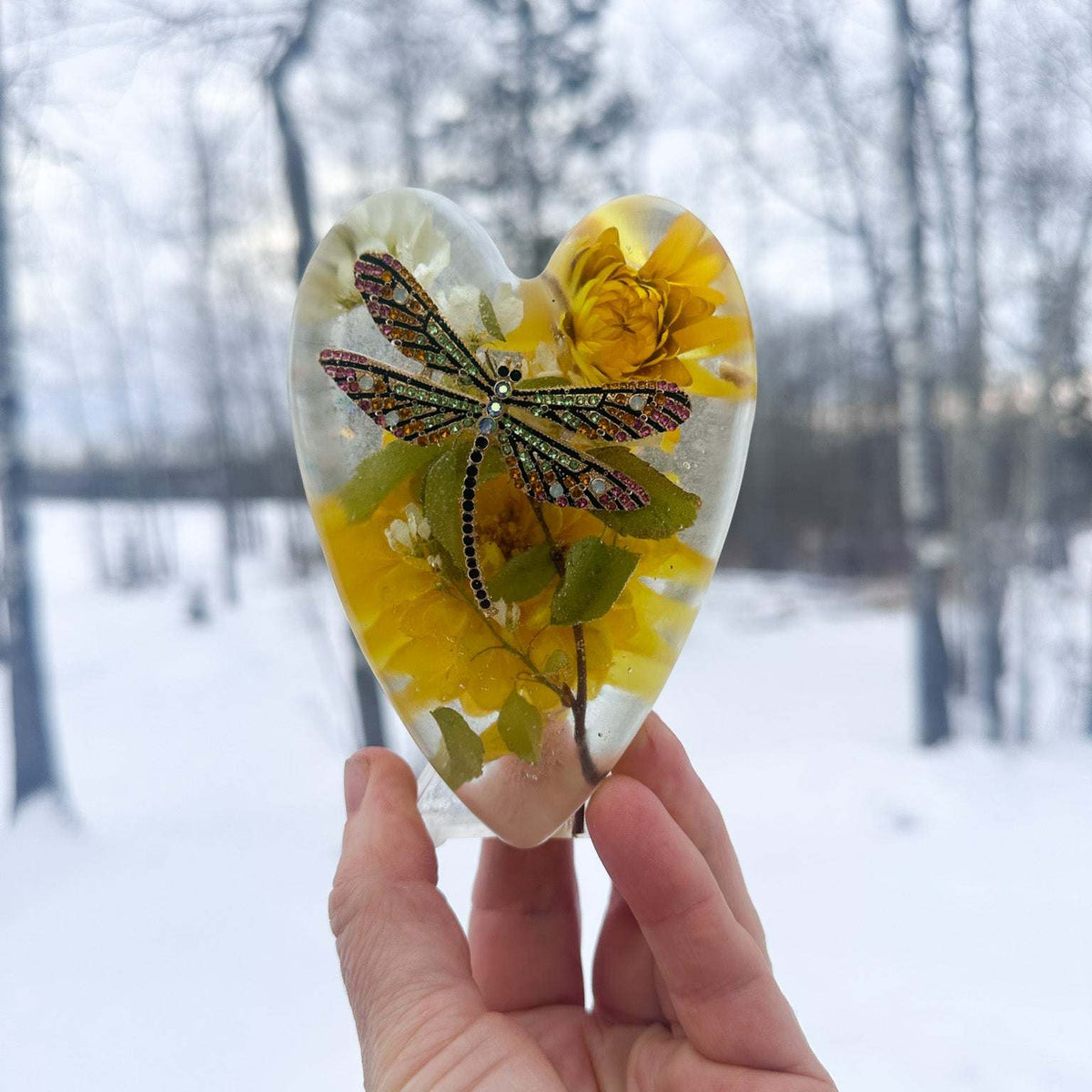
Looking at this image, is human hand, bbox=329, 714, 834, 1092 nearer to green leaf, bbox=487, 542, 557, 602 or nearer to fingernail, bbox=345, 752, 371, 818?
fingernail, bbox=345, 752, 371, 818

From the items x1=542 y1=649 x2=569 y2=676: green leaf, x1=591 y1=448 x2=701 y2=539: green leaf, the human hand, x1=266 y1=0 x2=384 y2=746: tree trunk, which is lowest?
the human hand

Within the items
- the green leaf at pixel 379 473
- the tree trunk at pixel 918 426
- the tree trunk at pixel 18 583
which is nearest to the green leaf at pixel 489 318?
the green leaf at pixel 379 473

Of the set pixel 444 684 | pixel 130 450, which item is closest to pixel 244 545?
pixel 130 450

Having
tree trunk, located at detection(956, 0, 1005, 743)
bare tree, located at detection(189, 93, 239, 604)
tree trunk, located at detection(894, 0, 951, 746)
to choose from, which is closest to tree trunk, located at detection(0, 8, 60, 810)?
bare tree, located at detection(189, 93, 239, 604)

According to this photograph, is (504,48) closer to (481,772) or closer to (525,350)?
(525,350)

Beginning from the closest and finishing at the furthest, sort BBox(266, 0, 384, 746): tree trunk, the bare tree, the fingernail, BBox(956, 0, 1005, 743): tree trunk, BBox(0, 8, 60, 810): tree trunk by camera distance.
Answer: the fingernail → BBox(266, 0, 384, 746): tree trunk → BBox(0, 8, 60, 810): tree trunk → BBox(956, 0, 1005, 743): tree trunk → the bare tree

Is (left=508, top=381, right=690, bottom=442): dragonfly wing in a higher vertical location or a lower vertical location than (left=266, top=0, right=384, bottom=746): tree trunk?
lower

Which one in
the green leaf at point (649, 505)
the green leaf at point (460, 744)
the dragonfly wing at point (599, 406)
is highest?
the dragonfly wing at point (599, 406)

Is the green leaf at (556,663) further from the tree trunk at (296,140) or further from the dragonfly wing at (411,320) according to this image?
the tree trunk at (296,140)
